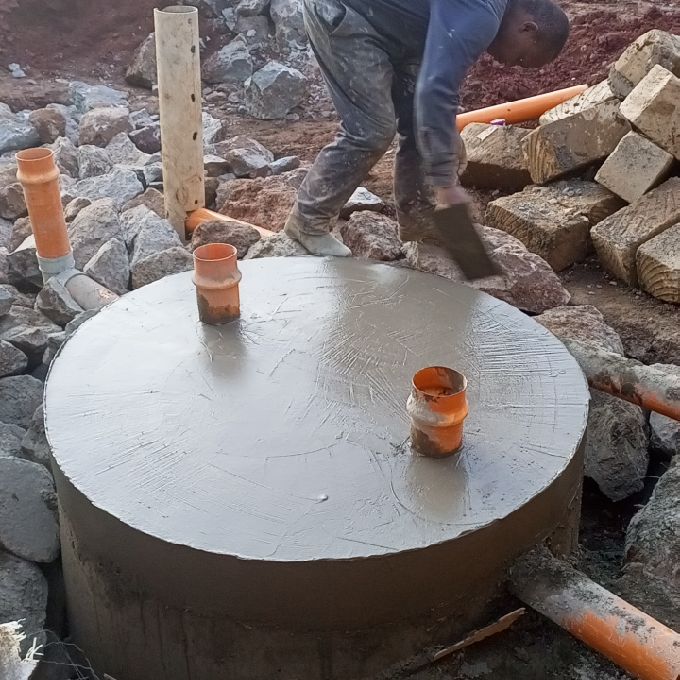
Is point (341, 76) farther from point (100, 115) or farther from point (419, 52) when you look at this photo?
point (100, 115)

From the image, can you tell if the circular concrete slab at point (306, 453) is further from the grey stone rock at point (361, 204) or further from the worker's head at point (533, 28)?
the grey stone rock at point (361, 204)

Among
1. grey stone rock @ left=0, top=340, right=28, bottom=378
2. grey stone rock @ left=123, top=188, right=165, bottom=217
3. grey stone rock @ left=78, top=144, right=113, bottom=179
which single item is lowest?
grey stone rock @ left=78, top=144, right=113, bottom=179

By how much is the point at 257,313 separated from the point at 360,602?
3.68 feet

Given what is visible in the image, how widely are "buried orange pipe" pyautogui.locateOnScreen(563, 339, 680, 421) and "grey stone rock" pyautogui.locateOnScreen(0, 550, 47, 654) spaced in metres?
1.63

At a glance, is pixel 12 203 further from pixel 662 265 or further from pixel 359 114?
pixel 662 265

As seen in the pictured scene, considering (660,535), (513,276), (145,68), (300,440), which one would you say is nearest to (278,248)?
(513,276)

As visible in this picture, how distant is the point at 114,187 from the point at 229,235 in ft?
4.40

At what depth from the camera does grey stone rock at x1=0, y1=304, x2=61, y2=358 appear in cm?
312

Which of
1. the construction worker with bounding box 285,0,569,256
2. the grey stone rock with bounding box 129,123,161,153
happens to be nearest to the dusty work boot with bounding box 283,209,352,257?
the construction worker with bounding box 285,0,569,256

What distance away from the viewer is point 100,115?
609cm

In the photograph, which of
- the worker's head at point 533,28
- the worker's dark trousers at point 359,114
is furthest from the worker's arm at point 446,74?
the worker's dark trousers at point 359,114

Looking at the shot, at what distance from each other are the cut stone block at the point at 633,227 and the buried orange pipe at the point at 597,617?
2280mm

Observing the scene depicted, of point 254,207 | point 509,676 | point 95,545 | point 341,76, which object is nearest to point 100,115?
point 254,207

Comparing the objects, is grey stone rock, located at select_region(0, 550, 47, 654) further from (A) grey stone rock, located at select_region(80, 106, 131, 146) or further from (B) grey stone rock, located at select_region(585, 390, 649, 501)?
(A) grey stone rock, located at select_region(80, 106, 131, 146)
